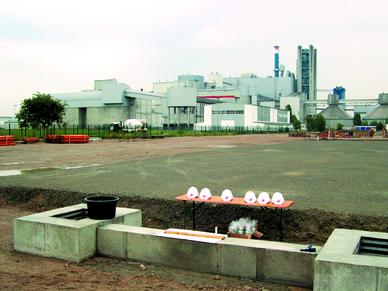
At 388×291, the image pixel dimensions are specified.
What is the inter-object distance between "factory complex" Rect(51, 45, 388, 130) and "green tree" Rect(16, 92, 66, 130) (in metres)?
38.4

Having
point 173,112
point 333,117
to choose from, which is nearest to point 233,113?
point 173,112

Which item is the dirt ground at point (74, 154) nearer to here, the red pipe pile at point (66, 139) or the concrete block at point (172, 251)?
the red pipe pile at point (66, 139)

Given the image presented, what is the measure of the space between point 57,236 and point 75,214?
1.04m

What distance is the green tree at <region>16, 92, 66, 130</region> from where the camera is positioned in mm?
51531

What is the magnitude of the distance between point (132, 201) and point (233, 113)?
10644 cm

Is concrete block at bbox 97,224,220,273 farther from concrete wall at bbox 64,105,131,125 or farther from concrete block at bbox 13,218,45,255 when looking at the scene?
concrete wall at bbox 64,105,131,125

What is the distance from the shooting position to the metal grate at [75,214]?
807 centimetres

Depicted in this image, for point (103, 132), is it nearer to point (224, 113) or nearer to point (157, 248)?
point (224, 113)

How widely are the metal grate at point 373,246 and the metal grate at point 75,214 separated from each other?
4912 mm

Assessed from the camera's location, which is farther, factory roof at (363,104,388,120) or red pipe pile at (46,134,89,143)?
factory roof at (363,104,388,120)

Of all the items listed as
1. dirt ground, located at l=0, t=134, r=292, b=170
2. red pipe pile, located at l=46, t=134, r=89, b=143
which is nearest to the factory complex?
red pipe pile, located at l=46, t=134, r=89, b=143

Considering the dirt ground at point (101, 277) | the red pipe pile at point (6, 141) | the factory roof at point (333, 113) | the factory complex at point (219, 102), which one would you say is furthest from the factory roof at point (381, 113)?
the dirt ground at point (101, 277)

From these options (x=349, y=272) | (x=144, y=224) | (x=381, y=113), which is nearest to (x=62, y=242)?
(x=144, y=224)

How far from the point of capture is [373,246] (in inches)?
246
